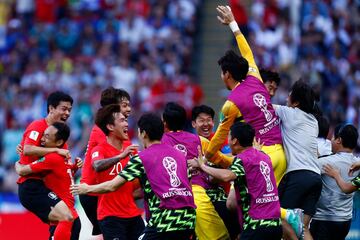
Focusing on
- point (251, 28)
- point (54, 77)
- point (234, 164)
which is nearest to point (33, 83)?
point (54, 77)

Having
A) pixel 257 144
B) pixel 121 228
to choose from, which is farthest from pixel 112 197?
pixel 257 144

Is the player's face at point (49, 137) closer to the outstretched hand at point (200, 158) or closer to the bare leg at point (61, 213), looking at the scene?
the bare leg at point (61, 213)

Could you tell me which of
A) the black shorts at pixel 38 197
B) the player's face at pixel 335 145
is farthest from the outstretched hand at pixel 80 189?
the player's face at pixel 335 145

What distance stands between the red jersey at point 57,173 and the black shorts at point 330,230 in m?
3.17

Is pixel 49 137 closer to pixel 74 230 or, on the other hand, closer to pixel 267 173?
pixel 74 230

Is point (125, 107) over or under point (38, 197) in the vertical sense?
over

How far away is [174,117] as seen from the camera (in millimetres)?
13859

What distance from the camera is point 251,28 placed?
26.5 m

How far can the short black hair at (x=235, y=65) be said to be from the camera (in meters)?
13.5

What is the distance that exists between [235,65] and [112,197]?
7.38ft

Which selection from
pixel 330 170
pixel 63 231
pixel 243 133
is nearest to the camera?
pixel 243 133

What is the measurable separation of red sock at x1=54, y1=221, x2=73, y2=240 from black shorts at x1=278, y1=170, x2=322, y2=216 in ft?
9.25

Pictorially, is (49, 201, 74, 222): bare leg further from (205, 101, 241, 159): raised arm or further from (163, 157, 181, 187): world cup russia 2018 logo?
(163, 157, 181, 187): world cup russia 2018 logo

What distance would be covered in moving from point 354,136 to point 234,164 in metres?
2.32
